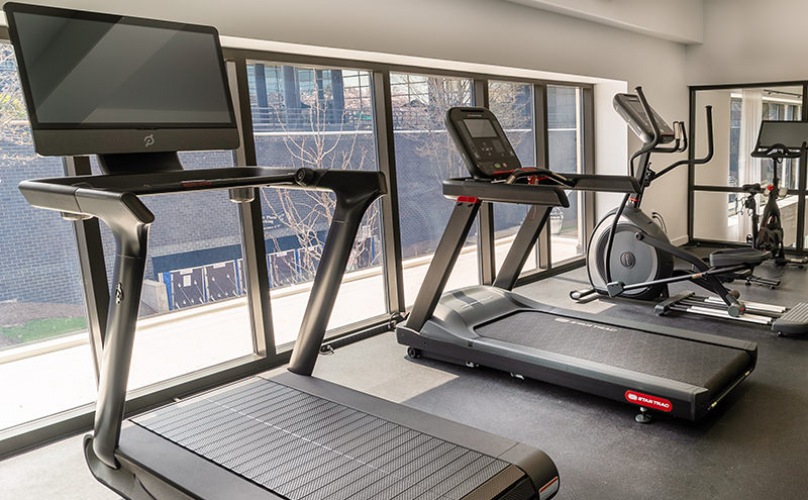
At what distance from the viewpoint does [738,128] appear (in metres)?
7.45

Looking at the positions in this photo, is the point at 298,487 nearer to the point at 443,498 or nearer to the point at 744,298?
the point at 443,498

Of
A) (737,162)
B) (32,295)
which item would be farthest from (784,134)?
(32,295)

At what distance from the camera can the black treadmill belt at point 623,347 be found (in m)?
3.19

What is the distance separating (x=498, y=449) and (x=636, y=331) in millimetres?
1919

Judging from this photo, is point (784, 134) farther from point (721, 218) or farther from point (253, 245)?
point (253, 245)

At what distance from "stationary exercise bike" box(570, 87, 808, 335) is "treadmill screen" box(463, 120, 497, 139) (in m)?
1.16

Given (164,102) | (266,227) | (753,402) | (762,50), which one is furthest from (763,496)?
(762,50)

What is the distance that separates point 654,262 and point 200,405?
3769 millimetres

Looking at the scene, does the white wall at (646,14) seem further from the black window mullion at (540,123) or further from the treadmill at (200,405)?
the treadmill at (200,405)

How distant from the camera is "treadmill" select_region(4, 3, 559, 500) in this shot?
2074mm

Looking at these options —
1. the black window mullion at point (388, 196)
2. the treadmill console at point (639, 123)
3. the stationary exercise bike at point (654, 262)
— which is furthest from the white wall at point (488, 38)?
the stationary exercise bike at point (654, 262)

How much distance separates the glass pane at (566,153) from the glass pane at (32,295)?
4651 mm

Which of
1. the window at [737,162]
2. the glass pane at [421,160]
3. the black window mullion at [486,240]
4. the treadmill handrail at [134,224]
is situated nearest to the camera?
the treadmill handrail at [134,224]

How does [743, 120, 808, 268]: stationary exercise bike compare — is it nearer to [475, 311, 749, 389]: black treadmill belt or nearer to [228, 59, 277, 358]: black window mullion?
[475, 311, 749, 389]: black treadmill belt
